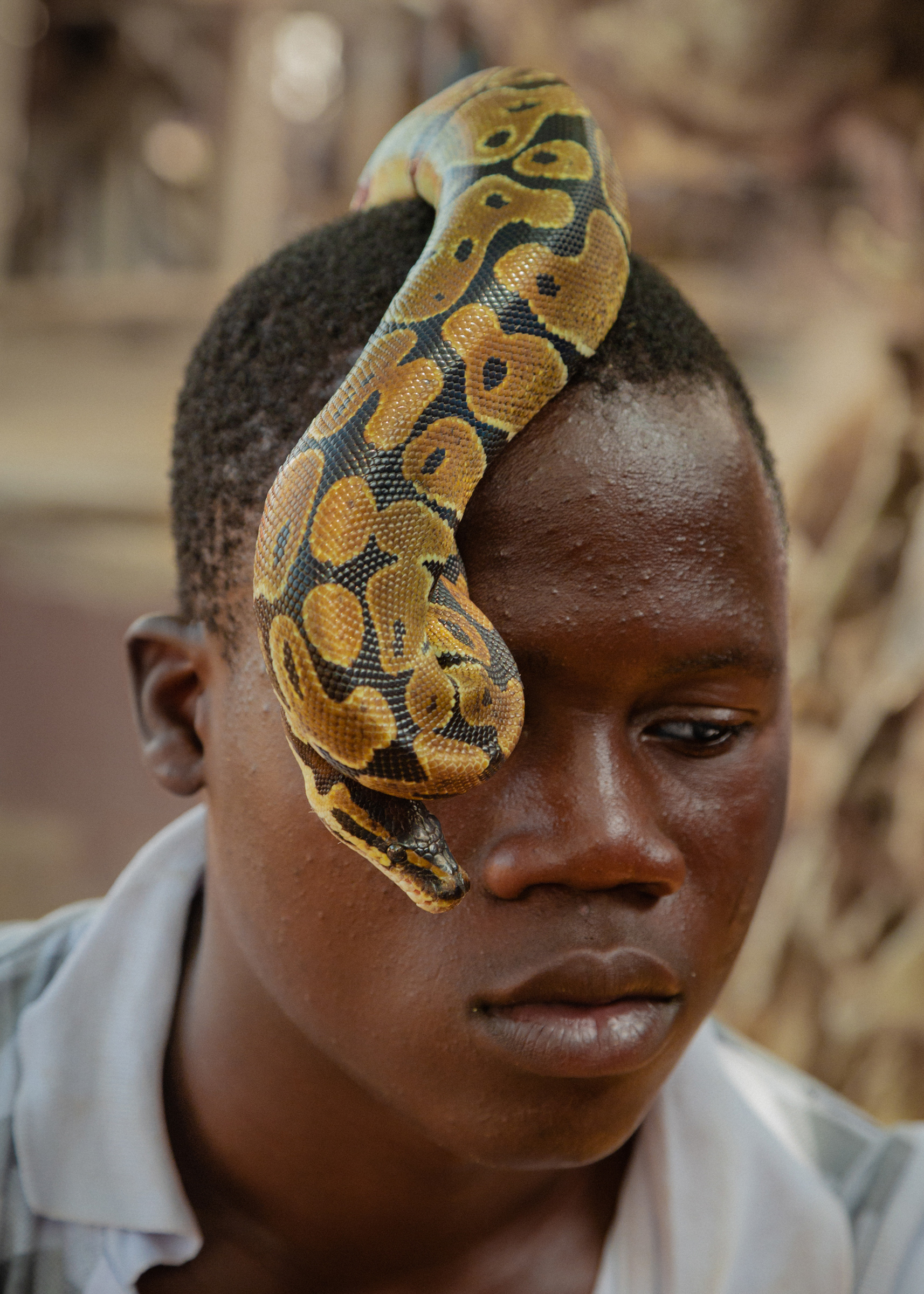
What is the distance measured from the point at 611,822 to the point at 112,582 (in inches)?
172

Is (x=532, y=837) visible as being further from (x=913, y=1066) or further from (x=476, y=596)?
(x=913, y=1066)

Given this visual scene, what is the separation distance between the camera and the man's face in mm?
1068

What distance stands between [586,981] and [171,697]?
25.0 inches

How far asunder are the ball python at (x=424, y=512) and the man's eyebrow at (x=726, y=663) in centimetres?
18

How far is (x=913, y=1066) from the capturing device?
10.2 ft

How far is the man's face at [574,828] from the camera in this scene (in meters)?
1.07

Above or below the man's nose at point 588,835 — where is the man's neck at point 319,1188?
below

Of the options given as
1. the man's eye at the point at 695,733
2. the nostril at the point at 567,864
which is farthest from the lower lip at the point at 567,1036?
the man's eye at the point at 695,733

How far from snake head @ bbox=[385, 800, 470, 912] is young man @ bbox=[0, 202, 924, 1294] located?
83mm

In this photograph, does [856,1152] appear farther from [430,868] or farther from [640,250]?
[640,250]

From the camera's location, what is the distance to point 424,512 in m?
1.04

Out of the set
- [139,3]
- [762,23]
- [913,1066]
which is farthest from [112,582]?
[913,1066]

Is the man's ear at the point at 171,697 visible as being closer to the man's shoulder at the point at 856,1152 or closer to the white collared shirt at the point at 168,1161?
the white collared shirt at the point at 168,1161

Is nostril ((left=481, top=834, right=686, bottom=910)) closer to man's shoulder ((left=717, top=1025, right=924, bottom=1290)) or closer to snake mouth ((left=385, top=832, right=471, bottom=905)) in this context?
snake mouth ((left=385, top=832, right=471, bottom=905))
